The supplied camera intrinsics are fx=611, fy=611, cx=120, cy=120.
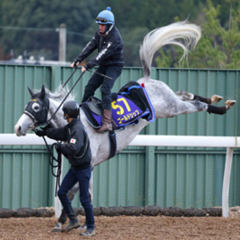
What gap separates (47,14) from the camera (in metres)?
54.9

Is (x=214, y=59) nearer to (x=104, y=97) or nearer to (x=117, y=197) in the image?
(x=117, y=197)

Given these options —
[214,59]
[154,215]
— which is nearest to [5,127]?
[154,215]

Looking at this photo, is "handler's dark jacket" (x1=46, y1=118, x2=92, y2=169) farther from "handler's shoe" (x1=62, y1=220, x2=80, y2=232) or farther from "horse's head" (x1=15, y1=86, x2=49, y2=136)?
"handler's shoe" (x1=62, y1=220, x2=80, y2=232)

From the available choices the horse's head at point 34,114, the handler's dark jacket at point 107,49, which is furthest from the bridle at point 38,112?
the handler's dark jacket at point 107,49

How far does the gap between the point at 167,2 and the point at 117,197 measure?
48434mm

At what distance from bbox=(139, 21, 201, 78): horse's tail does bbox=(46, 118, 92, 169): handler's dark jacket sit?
1844 millimetres

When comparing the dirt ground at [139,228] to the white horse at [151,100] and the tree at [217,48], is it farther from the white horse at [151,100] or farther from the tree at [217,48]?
the tree at [217,48]

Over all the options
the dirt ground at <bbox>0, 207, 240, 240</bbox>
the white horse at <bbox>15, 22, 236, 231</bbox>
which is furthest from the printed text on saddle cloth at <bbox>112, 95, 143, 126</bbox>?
the dirt ground at <bbox>0, 207, 240, 240</bbox>

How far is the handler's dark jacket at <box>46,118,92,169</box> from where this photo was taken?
680 cm

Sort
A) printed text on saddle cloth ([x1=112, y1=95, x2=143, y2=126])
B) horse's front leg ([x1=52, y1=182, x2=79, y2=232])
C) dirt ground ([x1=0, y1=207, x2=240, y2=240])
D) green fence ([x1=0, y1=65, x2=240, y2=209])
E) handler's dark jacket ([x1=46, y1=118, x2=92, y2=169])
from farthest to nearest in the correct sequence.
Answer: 1. green fence ([x1=0, y1=65, x2=240, y2=209])
2. printed text on saddle cloth ([x1=112, y1=95, x2=143, y2=126])
3. horse's front leg ([x1=52, y1=182, x2=79, y2=232])
4. dirt ground ([x1=0, y1=207, x2=240, y2=240])
5. handler's dark jacket ([x1=46, y1=118, x2=92, y2=169])

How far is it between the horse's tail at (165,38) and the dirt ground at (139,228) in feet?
6.63

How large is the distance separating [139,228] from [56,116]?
5.66 ft

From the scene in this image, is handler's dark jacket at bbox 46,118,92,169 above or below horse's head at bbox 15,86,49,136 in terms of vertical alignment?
below

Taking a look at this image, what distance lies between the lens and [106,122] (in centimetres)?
756
